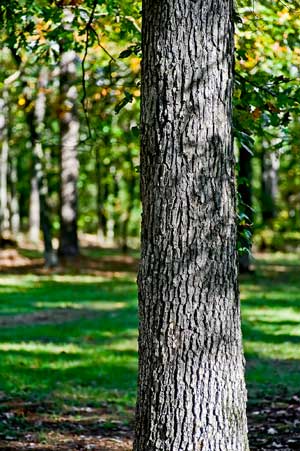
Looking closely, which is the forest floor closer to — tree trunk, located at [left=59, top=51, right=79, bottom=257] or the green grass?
the green grass

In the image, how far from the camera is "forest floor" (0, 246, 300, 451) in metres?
7.86

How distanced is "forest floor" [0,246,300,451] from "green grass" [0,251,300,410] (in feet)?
0.05

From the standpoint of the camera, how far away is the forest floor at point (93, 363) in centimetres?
786

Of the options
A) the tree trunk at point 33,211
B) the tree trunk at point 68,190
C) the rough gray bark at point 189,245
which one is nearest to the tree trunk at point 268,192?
the tree trunk at point 33,211

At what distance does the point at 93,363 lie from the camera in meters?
11.4

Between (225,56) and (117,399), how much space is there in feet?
18.4

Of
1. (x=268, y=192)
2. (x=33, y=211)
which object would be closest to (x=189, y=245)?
(x=268, y=192)

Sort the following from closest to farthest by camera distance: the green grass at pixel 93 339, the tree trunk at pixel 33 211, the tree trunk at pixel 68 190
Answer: the green grass at pixel 93 339 → the tree trunk at pixel 68 190 → the tree trunk at pixel 33 211

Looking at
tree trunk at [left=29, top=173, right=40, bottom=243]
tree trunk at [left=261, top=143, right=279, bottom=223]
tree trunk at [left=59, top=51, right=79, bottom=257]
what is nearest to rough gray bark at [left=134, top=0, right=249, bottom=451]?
tree trunk at [left=59, top=51, right=79, bottom=257]

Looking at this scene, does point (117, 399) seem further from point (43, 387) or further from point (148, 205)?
point (148, 205)

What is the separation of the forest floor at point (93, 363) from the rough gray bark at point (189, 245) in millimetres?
2775

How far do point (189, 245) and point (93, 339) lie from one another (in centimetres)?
931

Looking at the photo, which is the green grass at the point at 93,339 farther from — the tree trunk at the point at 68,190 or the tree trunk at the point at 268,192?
the tree trunk at the point at 268,192

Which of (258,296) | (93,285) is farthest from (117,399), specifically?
(93,285)
